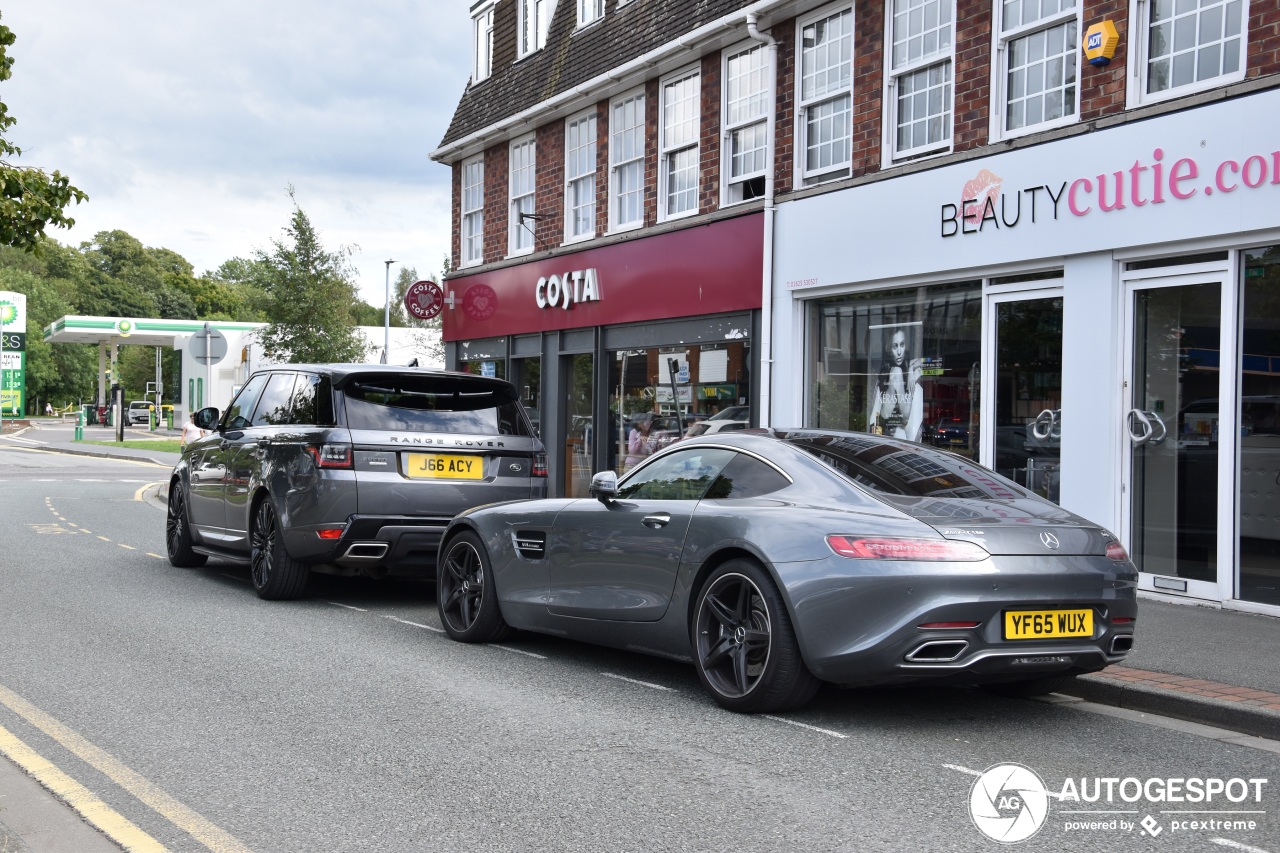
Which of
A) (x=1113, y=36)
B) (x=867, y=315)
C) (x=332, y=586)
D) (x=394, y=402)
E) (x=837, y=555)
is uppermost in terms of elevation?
(x=1113, y=36)

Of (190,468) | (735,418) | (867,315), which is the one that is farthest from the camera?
(735,418)

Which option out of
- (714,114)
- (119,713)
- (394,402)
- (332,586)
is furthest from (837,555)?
(714,114)

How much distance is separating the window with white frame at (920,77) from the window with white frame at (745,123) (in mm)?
2025

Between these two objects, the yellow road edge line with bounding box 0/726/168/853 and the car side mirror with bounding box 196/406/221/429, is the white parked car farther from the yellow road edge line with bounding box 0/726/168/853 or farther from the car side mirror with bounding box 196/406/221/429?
the yellow road edge line with bounding box 0/726/168/853

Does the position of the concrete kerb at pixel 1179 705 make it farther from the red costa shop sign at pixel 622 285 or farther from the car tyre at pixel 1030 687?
the red costa shop sign at pixel 622 285

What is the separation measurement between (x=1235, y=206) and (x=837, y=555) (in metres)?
5.40

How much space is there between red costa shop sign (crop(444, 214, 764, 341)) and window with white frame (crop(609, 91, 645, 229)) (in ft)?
1.65

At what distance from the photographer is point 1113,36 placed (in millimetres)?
10281

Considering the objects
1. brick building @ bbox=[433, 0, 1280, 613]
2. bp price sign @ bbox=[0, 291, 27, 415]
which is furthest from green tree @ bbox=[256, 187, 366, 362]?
bp price sign @ bbox=[0, 291, 27, 415]

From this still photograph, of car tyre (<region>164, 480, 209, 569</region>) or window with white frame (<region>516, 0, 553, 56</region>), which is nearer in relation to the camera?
car tyre (<region>164, 480, 209, 569</region>)

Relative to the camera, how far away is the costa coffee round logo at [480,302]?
20.6 m

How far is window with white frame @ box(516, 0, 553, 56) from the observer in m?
19.7

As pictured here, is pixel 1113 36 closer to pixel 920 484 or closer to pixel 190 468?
pixel 920 484

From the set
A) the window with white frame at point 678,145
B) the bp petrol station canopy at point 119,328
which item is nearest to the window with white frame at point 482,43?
the window with white frame at point 678,145
